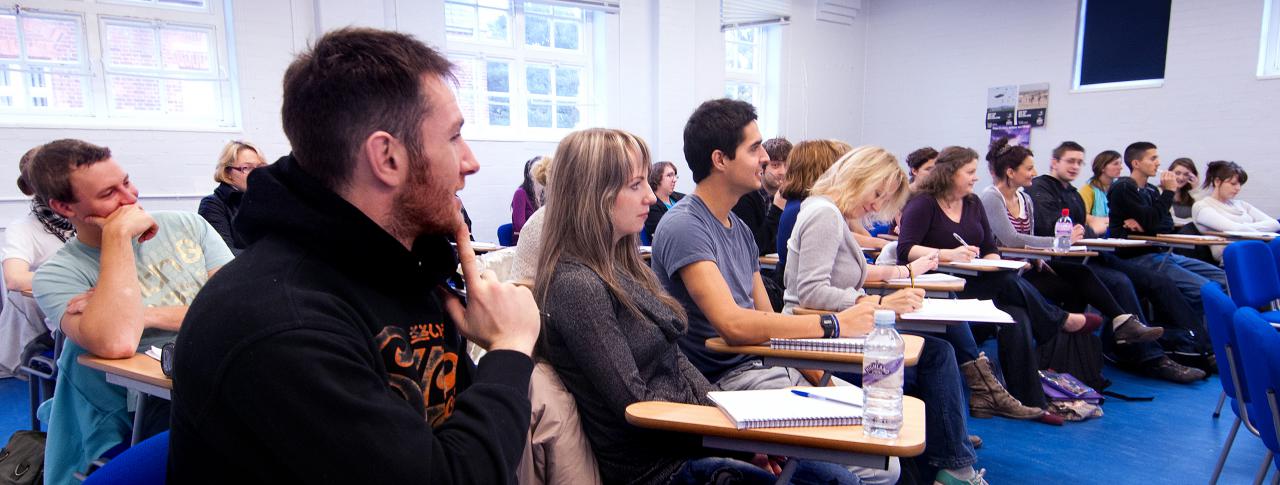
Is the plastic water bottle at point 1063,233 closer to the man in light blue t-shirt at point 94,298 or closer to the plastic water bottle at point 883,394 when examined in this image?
the plastic water bottle at point 883,394

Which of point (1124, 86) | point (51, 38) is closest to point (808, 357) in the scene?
point (51, 38)

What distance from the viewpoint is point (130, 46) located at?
15.2 ft

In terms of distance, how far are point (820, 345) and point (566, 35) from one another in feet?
16.7

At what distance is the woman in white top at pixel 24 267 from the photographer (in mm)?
2834

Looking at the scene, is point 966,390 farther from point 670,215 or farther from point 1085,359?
point 670,215

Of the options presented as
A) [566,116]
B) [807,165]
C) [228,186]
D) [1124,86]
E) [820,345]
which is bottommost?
[820,345]

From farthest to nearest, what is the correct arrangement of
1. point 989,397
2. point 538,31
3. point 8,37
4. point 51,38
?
point 538,31, point 51,38, point 8,37, point 989,397

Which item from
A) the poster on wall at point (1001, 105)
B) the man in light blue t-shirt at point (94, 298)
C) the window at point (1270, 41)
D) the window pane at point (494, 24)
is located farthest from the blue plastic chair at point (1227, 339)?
the poster on wall at point (1001, 105)

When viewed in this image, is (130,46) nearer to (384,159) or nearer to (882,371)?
(384,159)

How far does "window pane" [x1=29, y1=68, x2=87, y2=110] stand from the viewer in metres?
4.37

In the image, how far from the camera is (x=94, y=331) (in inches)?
69.2

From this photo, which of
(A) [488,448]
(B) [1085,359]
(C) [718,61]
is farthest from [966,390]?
(C) [718,61]

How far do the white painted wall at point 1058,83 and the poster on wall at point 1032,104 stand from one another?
0.07 meters

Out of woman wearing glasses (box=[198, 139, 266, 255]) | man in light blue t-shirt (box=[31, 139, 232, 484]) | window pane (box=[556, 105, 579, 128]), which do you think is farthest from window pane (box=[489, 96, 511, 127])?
man in light blue t-shirt (box=[31, 139, 232, 484])
